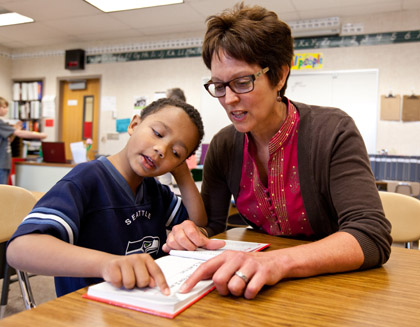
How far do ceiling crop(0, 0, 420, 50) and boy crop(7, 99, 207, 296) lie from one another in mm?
3802

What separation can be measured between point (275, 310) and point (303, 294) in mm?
98

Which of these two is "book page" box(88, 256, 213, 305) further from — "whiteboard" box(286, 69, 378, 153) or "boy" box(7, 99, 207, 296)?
"whiteboard" box(286, 69, 378, 153)

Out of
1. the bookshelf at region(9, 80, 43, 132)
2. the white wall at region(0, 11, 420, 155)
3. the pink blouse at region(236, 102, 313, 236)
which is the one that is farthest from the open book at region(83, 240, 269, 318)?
the bookshelf at region(9, 80, 43, 132)

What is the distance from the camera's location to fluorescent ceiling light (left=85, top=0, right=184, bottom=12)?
14.9 feet

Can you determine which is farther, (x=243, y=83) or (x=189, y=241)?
(x=243, y=83)

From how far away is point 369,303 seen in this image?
0.59 meters

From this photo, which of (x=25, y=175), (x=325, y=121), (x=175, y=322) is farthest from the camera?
(x=25, y=175)

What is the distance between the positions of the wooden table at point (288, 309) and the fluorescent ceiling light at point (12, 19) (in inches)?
228

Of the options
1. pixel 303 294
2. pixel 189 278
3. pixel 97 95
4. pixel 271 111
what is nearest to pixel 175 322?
pixel 189 278

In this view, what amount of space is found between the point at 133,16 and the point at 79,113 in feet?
7.87

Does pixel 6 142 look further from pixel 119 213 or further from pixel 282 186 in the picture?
pixel 282 186

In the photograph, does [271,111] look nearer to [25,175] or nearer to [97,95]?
[25,175]

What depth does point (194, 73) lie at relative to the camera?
567cm

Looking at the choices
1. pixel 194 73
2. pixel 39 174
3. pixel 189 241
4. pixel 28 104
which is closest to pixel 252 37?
pixel 189 241
